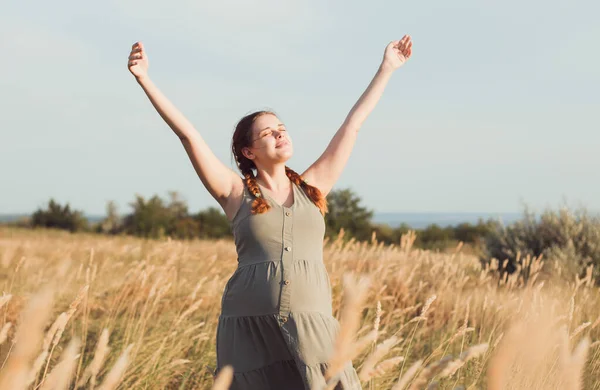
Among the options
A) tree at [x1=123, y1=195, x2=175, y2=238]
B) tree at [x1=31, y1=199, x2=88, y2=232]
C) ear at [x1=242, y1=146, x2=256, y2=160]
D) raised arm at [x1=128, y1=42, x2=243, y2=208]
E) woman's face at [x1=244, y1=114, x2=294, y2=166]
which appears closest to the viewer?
raised arm at [x1=128, y1=42, x2=243, y2=208]

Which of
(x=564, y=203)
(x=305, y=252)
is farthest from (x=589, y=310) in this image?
(x=564, y=203)

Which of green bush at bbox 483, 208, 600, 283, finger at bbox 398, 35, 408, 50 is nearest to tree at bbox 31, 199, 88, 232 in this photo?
green bush at bbox 483, 208, 600, 283

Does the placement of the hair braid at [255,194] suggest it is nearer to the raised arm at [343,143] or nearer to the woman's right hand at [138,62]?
the raised arm at [343,143]

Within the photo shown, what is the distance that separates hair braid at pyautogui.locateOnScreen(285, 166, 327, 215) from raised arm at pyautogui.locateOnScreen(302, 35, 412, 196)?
0.14 metres

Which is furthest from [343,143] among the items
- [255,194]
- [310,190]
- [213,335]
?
[213,335]

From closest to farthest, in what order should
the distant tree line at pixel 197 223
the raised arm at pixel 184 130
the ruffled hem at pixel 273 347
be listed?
the ruffled hem at pixel 273 347, the raised arm at pixel 184 130, the distant tree line at pixel 197 223

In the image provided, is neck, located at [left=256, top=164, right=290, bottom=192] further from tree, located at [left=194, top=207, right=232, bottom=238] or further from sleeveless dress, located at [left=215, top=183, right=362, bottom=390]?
tree, located at [left=194, top=207, right=232, bottom=238]

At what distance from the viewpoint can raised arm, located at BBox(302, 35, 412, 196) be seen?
3236 millimetres

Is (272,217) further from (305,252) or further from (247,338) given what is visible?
(247,338)

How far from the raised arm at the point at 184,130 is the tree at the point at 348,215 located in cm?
2219

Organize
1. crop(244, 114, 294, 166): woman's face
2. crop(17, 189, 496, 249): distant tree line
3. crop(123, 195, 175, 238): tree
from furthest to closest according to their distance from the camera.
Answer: crop(123, 195, 175, 238): tree < crop(17, 189, 496, 249): distant tree line < crop(244, 114, 294, 166): woman's face

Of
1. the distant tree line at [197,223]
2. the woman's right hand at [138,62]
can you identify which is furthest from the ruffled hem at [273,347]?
the distant tree line at [197,223]

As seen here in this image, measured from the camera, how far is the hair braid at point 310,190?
3.00m

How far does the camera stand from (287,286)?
104 inches
